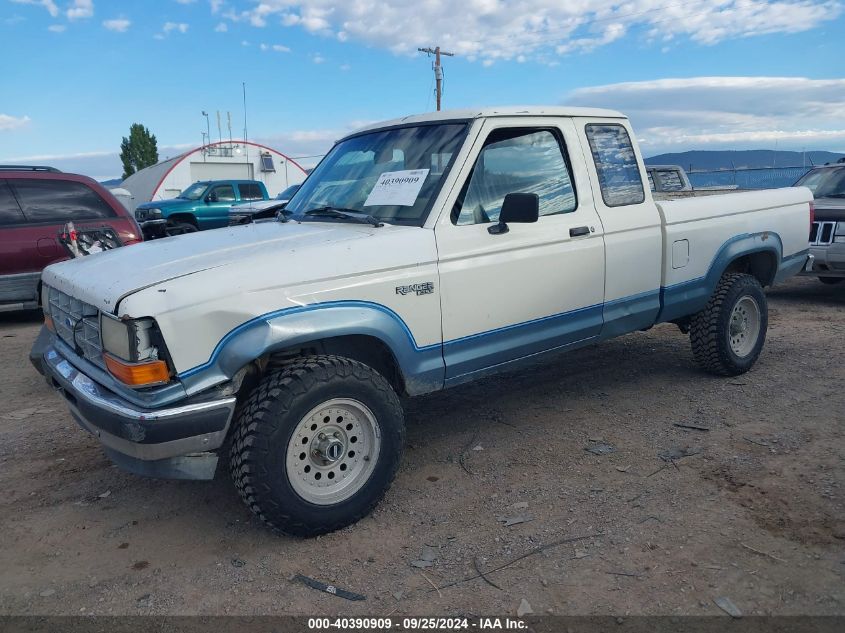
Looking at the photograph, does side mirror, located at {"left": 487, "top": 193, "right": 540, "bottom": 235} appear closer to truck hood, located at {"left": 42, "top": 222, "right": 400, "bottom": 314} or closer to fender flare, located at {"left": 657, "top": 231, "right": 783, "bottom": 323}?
truck hood, located at {"left": 42, "top": 222, "right": 400, "bottom": 314}

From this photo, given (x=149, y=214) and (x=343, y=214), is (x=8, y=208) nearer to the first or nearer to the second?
(x=343, y=214)

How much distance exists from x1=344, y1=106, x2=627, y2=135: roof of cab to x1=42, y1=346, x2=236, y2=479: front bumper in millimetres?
2150

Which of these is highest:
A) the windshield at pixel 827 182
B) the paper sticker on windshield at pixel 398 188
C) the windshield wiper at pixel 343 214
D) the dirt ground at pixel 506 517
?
the paper sticker on windshield at pixel 398 188

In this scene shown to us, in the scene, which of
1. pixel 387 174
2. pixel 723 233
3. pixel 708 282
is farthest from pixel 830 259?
pixel 387 174

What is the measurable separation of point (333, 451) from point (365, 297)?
76 cm

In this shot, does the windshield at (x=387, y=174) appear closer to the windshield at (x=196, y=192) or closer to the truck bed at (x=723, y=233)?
the truck bed at (x=723, y=233)

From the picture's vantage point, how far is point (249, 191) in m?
18.9

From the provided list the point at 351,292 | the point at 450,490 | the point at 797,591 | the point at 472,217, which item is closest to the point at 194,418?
the point at 351,292

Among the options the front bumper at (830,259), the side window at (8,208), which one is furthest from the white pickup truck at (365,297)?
the side window at (8,208)

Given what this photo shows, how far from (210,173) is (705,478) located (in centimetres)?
3769

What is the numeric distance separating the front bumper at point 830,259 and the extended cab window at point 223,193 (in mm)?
14271

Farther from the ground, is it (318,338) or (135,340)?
(135,340)

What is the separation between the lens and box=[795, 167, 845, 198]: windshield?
9.10 metres

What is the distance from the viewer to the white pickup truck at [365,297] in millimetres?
2926
